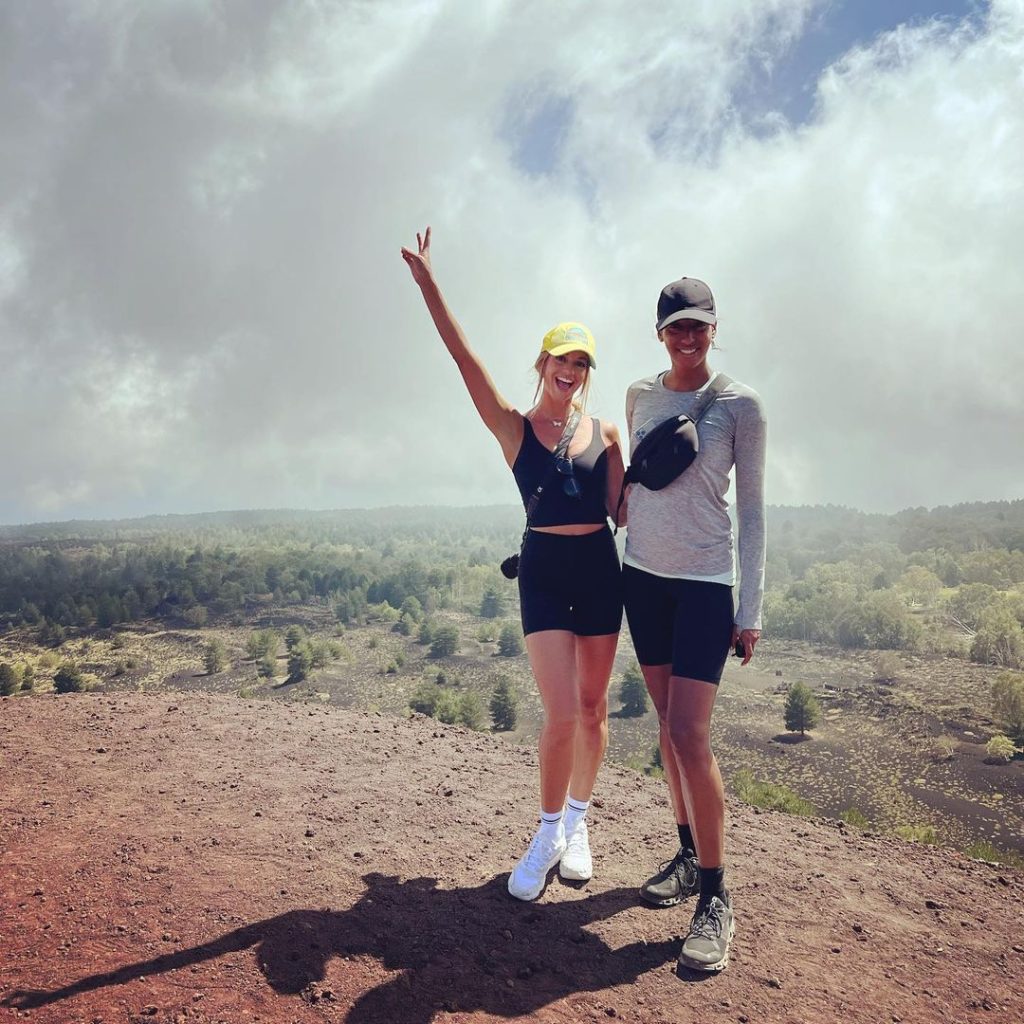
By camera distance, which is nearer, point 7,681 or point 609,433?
point 609,433

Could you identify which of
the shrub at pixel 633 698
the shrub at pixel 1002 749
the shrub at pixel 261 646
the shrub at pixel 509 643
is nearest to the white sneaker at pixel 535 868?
the shrub at pixel 633 698

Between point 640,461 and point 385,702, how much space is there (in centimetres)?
9867

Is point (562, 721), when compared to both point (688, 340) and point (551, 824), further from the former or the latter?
point (688, 340)

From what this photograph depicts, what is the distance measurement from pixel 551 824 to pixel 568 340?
295 centimetres

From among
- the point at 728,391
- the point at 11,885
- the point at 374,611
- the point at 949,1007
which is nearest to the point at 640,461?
the point at 728,391

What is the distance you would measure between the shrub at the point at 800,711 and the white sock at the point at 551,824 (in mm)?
94824

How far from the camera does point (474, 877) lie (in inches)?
175

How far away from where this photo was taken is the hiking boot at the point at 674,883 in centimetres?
407

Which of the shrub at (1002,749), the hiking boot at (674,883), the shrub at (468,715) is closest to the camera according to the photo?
the hiking boot at (674,883)

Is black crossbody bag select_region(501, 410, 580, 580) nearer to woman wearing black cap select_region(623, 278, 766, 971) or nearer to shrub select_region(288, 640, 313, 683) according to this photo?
woman wearing black cap select_region(623, 278, 766, 971)

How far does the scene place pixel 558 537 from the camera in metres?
4.01

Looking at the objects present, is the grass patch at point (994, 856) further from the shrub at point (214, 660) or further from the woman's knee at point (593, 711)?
the shrub at point (214, 660)

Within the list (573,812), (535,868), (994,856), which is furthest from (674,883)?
(994,856)

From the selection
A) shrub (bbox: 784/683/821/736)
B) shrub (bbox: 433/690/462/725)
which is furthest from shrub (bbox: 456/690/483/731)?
shrub (bbox: 784/683/821/736)
